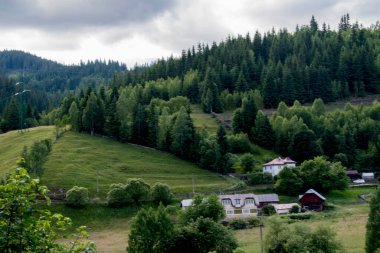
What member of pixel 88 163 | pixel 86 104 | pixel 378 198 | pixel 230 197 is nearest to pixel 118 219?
pixel 230 197

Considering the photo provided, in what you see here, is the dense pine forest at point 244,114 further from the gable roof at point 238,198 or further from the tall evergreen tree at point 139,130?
the gable roof at point 238,198

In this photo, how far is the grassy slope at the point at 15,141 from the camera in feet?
331

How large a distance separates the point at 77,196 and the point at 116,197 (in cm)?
666

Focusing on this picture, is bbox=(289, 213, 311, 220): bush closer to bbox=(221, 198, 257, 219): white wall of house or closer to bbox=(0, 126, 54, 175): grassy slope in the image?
bbox=(221, 198, 257, 219): white wall of house

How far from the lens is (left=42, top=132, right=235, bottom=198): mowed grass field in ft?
294

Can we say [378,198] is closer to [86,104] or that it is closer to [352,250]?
[352,250]

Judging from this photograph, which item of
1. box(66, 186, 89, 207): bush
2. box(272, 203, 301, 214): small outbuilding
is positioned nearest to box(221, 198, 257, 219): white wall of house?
box(272, 203, 301, 214): small outbuilding

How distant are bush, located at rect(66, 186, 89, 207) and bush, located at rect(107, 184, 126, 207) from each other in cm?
406

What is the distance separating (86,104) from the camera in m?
127

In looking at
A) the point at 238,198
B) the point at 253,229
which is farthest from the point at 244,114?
the point at 253,229

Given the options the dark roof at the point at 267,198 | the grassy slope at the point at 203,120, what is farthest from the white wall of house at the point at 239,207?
the grassy slope at the point at 203,120

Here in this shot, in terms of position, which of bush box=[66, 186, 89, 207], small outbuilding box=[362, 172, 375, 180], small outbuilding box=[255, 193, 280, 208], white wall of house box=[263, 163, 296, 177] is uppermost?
white wall of house box=[263, 163, 296, 177]

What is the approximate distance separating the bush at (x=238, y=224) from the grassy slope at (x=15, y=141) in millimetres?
47725

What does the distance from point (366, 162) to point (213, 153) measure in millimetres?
39079
